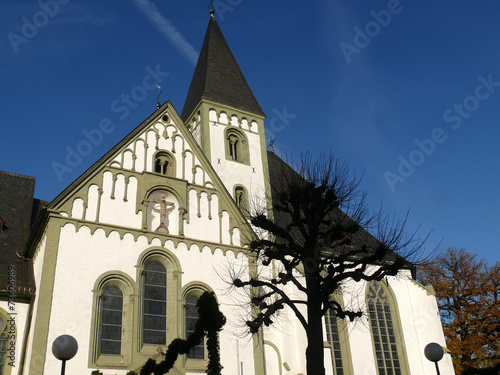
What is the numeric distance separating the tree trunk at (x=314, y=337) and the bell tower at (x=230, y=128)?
10.2m

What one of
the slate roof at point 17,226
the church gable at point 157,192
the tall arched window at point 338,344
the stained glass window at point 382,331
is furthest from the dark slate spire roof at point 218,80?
the tall arched window at point 338,344

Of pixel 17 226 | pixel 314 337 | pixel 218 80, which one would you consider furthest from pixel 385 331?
pixel 17 226

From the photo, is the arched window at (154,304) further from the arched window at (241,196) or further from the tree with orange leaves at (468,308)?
the tree with orange leaves at (468,308)

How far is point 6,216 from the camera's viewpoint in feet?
72.0

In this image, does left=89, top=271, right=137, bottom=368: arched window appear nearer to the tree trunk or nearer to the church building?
the church building

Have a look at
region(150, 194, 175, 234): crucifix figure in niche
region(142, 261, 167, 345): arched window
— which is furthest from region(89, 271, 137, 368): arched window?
region(150, 194, 175, 234): crucifix figure in niche

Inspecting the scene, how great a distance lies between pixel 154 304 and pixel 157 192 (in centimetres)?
455

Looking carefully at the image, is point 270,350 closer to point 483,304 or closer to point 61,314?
point 61,314

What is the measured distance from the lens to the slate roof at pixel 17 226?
1789 centimetres

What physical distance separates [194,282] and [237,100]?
1320cm

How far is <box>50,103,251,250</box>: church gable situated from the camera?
18.4 m

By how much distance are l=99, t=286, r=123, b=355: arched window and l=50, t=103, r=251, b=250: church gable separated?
93.9 inches

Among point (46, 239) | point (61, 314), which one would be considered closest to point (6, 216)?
point (46, 239)

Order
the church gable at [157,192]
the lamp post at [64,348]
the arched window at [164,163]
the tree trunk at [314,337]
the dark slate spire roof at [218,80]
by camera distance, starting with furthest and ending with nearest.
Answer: the dark slate spire roof at [218,80] → the arched window at [164,163] → the church gable at [157,192] → the tree trunk at [314,337] → the lamp post at [64,348]
